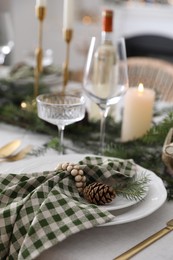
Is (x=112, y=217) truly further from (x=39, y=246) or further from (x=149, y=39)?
(x=149, y=39)

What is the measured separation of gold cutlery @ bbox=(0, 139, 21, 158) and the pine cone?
31cm

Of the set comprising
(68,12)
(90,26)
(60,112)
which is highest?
(68,12)

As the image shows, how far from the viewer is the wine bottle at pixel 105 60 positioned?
1.03m

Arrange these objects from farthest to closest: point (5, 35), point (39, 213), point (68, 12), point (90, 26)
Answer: point (90, 26)
point (5, 35)
point (68, 12)
point (39, 213)

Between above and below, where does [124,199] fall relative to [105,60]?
below

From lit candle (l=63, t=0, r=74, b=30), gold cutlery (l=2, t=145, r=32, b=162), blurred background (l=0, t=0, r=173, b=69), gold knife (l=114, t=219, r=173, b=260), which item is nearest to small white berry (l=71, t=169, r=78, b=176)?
gold knife (l=114, t=219, r=173, b=260)

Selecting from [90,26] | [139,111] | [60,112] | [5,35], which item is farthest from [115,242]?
[90,26]

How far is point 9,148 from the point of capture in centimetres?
98

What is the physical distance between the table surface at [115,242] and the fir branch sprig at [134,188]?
4cm

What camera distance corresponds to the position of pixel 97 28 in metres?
3.58

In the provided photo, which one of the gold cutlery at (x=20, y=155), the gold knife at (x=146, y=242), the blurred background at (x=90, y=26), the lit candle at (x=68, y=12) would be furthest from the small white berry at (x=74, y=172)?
the blurred background at (x=90, y=26)

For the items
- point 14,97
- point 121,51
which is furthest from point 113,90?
point 14,97

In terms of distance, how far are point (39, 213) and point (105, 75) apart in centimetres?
55

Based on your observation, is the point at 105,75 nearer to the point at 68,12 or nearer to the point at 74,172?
the point at 68,12
